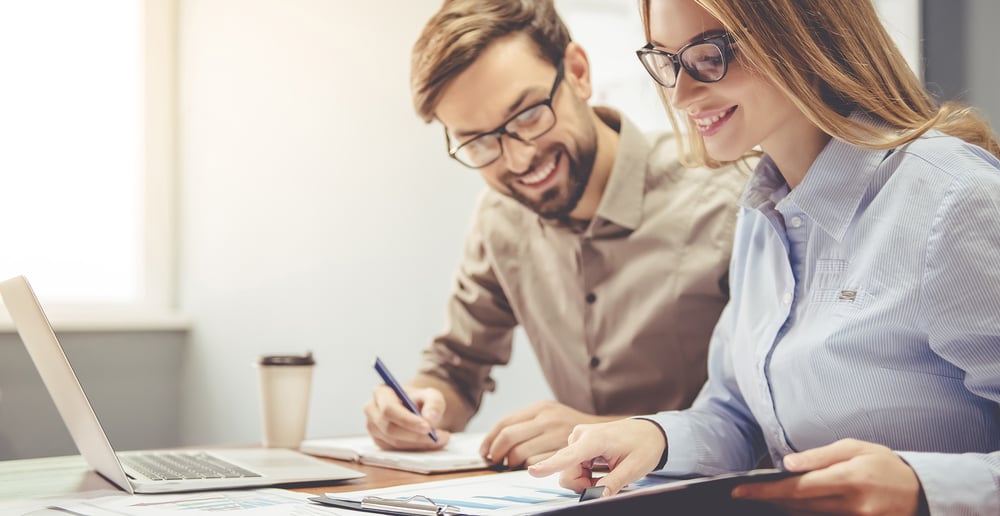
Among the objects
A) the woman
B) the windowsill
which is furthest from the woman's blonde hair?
the windowsill

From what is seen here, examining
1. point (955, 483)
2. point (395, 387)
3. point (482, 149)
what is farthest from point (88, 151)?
point (955, 483)

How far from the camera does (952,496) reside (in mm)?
697

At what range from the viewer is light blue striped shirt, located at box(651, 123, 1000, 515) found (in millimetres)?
784

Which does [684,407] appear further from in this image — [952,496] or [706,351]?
[952,496]

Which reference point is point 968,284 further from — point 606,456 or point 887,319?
point 606,456

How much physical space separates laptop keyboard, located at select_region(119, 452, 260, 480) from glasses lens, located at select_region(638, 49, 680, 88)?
0.66 meters

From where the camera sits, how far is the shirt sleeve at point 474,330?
1805mm

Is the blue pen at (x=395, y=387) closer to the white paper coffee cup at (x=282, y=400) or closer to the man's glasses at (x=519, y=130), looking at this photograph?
the white paper coffee cup at (x=282, y=400)

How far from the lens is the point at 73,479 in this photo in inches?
43.8

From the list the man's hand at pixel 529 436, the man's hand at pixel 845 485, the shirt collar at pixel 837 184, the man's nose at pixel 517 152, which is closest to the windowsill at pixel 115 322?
the man's nose at pixel 517 152

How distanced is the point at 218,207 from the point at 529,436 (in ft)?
7.76

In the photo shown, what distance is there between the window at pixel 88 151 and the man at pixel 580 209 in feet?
6.32

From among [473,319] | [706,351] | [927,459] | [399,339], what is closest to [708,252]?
[706,351]

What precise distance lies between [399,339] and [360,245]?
13.6 inches
